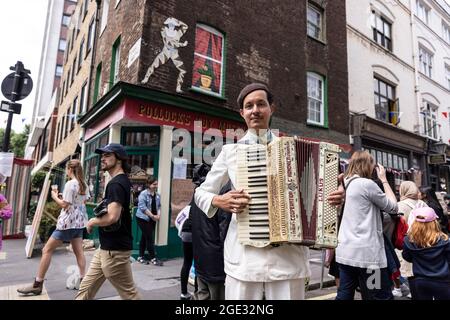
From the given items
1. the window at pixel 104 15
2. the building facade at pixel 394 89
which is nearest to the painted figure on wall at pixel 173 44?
the window at pixel 104 15

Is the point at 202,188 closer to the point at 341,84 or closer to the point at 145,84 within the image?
the point at 145,84

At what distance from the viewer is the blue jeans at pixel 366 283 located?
342 cm

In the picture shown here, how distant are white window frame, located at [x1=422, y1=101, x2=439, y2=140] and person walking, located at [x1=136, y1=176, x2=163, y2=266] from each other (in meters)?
17.0

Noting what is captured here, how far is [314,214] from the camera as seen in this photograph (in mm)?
2180

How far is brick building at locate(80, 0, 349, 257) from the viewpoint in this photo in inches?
337

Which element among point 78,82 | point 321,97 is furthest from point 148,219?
point 78,82

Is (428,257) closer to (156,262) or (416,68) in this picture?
(156,262)

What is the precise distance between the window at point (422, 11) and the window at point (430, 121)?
5.70 metres

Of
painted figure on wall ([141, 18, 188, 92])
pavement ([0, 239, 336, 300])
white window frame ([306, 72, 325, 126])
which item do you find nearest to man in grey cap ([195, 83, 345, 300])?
pavement ([0, 239, 336, 300])

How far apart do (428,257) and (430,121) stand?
1880 centimetres

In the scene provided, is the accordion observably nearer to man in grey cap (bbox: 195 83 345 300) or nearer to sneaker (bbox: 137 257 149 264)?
man in grey cap (bbox: 195 83 345 300)

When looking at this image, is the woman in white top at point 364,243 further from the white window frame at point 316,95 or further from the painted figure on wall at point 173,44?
the white window frame at point 316,95

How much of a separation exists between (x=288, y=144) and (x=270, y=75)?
980 cm

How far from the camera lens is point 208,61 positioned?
32.5 ft
